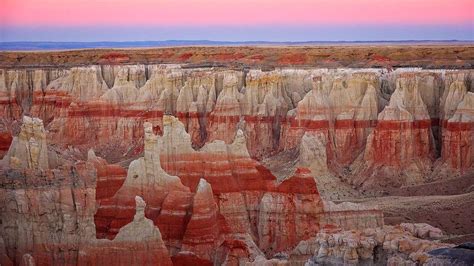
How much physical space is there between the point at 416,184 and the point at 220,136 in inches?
537

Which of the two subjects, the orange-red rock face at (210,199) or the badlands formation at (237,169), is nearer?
the badlands formation at (237,169)

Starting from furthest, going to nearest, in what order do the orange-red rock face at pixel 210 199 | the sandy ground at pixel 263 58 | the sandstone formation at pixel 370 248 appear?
1. the sandy ground at pixel 263 58
2. the orange-red rock face at pixel 210 199
3. the sandstone formation at pixel 370 248

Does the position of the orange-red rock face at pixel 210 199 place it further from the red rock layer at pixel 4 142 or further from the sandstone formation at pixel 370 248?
the sandstone formation at pixel 370 248

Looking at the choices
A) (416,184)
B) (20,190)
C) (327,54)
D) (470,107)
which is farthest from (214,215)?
(327,54)

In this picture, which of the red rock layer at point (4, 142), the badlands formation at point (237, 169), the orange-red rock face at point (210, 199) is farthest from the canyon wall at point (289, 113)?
the orange-red rock face at point (210, 199)

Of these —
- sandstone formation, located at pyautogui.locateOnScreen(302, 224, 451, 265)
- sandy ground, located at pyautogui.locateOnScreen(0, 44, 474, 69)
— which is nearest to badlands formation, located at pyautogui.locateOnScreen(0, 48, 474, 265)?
sandstone formation, located at pyautogui.locateOnScreen(302, 224, 451, 265)

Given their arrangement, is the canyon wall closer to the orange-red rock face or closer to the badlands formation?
the badlands formation

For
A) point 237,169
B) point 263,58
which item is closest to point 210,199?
point 237,169

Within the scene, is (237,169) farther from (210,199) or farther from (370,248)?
(370,248)

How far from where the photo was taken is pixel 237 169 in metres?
33.4

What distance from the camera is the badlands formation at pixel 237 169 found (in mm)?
25078

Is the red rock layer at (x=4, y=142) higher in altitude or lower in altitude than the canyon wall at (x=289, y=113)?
higher

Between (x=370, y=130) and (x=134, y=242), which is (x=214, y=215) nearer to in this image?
(x=134, y=242)

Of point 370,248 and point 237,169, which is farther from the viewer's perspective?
point 237,169
